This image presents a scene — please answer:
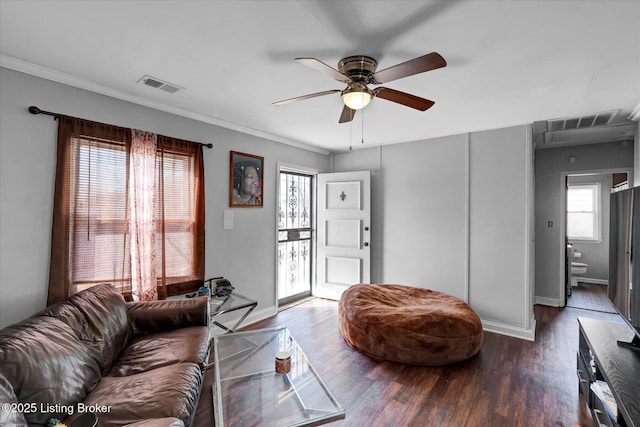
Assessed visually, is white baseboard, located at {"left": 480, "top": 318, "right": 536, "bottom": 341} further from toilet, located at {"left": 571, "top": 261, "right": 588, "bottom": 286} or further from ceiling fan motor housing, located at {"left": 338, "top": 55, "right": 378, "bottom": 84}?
ceiling fan motor housing, located at {"left": 338, "top": 55, "right": 378, "bottom": 84}

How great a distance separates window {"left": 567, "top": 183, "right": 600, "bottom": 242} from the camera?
18.9 feet

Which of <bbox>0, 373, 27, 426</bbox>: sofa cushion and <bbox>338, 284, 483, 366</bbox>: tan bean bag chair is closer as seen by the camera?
<bbox>0, 373, 27, 426</bbox>: sofa cushion

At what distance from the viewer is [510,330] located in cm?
343

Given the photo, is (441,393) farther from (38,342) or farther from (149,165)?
(149,165)

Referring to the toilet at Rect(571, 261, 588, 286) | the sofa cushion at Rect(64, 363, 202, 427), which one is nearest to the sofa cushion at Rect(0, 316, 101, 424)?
the sofa cushion at Rect(64, 363, 202, 427)

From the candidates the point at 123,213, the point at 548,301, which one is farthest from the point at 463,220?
the point at 123,213

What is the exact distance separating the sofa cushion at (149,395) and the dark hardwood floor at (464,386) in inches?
19.5

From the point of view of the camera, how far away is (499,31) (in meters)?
1.67

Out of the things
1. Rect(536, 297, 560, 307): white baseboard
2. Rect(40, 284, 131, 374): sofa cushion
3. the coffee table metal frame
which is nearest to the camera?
Rect(40, 284, 131, 374): sofa cushion

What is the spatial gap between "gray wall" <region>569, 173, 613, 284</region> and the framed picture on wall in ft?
19.7

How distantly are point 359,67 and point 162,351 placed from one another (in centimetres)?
240

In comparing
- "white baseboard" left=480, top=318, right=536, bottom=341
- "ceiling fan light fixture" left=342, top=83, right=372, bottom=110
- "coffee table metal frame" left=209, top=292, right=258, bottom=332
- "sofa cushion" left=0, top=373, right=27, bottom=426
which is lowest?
"white baseboard" left=480, top=318, right=536, bottom=341

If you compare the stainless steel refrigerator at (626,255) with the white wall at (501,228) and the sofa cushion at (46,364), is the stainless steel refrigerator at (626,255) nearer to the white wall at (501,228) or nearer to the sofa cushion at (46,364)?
the white wall at (501,228)

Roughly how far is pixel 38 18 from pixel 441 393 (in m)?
3.62
